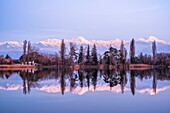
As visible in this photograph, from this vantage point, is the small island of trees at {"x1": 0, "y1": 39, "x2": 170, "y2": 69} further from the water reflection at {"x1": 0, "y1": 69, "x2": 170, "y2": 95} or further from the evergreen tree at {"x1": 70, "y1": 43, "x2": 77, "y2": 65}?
the water reflection at {"x1": 0, "y1": 69, "x2": 170, "y2": 95}

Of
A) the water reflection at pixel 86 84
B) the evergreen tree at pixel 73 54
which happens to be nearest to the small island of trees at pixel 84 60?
the evergreen tree at pixel 73 54

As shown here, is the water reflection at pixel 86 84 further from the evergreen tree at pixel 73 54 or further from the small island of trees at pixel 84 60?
the evergreen tree at pixel 73 54

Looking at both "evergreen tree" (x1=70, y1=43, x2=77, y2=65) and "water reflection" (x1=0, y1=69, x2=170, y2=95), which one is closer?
"water reflection" (x1=0, y1=69, x2=170, y2=95)

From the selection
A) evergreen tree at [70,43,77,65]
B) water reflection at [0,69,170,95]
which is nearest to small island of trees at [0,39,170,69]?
evergreen tree at [70,43,77,65]

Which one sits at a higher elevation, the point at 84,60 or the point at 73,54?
the point at 73,54

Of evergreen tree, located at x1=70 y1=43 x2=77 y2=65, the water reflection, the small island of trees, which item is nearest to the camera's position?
the water reflection

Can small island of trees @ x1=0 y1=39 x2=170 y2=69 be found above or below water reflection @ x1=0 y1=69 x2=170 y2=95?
above

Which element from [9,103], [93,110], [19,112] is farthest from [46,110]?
[9,103]

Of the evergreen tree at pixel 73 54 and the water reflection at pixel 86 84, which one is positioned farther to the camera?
the evergreen tree at pixel 73 54

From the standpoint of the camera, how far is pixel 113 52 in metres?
60.8

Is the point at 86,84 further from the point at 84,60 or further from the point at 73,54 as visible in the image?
the point at 84,60

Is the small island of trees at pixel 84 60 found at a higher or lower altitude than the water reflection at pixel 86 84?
higher

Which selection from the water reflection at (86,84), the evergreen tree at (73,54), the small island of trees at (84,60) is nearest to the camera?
the water reflection at (86,84)

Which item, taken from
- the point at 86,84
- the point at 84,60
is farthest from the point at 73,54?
the point at 86,84
